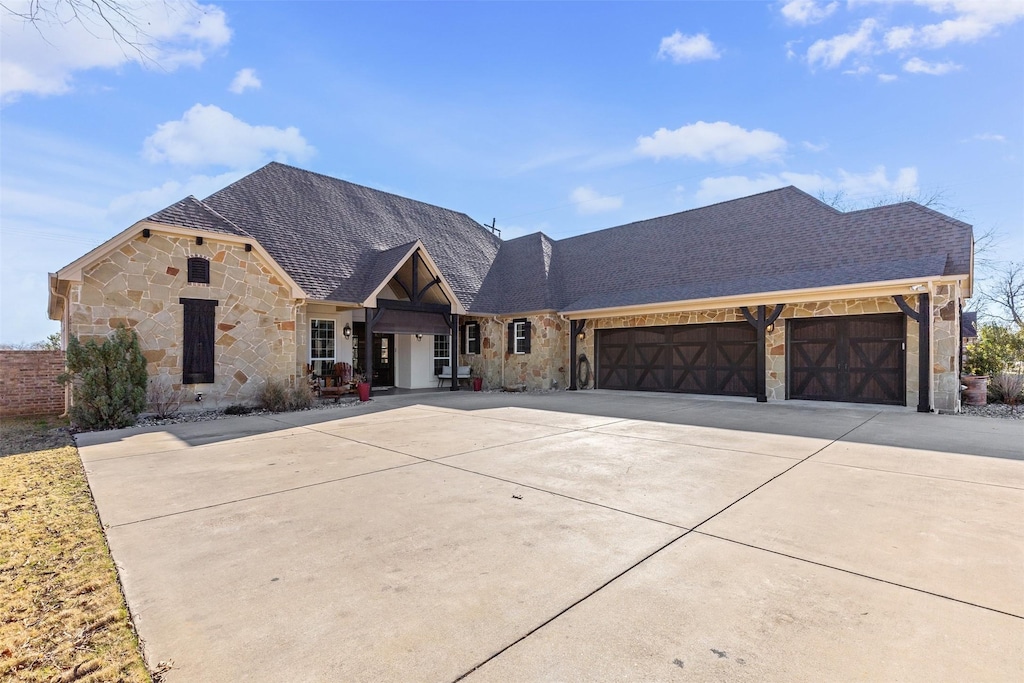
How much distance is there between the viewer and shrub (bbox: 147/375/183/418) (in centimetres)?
1068

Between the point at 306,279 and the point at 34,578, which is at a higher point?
the point at 306,279

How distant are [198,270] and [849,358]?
680 inches

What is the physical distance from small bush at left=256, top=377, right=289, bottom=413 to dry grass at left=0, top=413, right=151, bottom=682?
251 inches

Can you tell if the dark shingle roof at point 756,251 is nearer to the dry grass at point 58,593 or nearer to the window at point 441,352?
the window at point 441,352

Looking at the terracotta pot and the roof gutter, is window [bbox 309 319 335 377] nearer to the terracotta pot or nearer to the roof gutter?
the roof gutter

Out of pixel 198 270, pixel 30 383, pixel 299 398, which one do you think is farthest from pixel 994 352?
pixel 30 383

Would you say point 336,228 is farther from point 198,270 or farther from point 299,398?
point 299,398

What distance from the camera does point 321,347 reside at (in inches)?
613

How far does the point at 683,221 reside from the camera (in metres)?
18.3

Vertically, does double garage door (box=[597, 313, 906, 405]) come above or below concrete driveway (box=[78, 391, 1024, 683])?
above

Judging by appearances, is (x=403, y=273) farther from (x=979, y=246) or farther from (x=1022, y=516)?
(x=979, y=246)

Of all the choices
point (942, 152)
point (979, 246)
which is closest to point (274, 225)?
point (942, 152)

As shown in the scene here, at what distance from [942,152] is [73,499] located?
26.6 meters

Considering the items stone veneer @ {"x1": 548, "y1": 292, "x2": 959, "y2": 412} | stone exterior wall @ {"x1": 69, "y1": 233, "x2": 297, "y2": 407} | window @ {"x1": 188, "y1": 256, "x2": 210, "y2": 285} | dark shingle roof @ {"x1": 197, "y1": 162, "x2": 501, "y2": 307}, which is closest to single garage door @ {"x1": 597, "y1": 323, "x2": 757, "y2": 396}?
stone veneer @ {"x1": 548, "y1": 292, "x2": 959, "y2": 412}
